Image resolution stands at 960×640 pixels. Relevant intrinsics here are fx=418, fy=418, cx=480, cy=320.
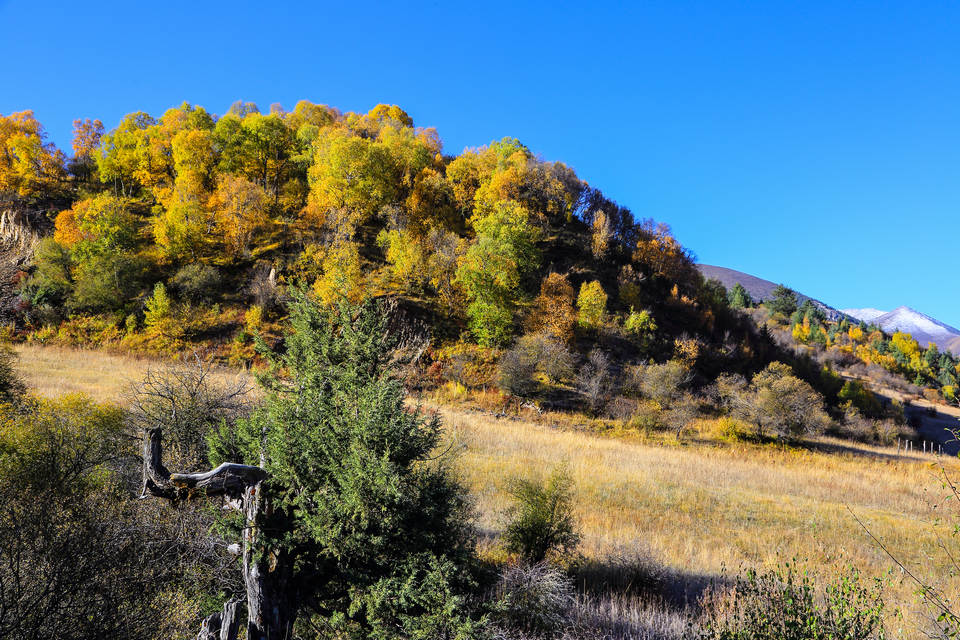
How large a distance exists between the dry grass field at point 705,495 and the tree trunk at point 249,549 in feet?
11.0

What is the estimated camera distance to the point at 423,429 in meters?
5.78

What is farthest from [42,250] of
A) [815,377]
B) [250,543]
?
[815,377]

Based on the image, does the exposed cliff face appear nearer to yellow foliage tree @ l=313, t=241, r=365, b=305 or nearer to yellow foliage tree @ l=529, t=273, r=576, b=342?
yellow foliage tree @ l=313, t=241, r=365, b=305

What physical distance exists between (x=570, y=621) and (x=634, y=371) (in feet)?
105

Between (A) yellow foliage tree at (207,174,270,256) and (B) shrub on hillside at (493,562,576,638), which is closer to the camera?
(B) shrub on hillside at (493,562,576,638)

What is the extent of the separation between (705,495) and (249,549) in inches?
598

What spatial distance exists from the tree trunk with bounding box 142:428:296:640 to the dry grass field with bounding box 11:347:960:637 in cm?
336

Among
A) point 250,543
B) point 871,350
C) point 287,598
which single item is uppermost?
point 871,350

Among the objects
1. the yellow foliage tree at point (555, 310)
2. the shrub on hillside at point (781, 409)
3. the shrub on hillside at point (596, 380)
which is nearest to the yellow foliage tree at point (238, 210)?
the yellow foliage tree at point (555, 310)

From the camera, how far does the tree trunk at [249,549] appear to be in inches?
183

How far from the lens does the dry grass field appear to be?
33.9 ft

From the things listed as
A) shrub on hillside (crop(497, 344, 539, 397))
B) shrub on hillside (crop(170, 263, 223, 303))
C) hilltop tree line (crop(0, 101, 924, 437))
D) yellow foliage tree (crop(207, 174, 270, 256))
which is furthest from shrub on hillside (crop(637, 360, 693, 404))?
yellow foliage tree (crop(207, 174, 270, 256))

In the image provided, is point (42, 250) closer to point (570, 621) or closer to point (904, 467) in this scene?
point (570, 621)

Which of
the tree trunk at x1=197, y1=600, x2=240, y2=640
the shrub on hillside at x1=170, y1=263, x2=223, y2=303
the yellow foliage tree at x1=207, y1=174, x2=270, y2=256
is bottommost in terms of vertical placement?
the tree trunk at x1=197, y1=600, x2=240, y2=640
